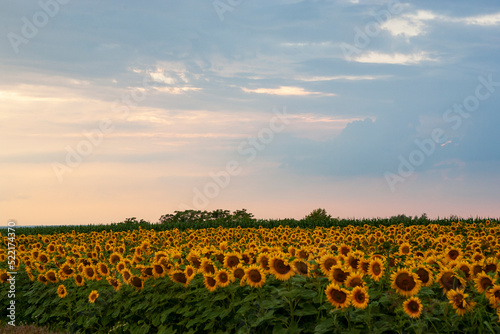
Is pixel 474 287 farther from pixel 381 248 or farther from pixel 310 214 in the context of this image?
pixel 310 214

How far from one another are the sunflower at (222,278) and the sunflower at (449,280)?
2.92 metres

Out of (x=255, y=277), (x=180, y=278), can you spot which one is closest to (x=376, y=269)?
(x=255, y=277)

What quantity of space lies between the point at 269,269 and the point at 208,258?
1771mm

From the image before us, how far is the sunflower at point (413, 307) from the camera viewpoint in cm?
584

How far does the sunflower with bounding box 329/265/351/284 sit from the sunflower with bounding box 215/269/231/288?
5.43ft

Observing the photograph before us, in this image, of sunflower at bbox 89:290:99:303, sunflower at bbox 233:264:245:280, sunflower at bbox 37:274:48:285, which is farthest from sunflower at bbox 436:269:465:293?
sunflower at bbox 37:274:48:285

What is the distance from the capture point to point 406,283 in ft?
20.4

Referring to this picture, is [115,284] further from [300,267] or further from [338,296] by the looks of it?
[338,296]

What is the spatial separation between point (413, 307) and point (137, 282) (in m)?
4.84

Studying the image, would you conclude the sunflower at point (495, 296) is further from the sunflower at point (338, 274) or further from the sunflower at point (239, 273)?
the sunflower at point (239, 273)

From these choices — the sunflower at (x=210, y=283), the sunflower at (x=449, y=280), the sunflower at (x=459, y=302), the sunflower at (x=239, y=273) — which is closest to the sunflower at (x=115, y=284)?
the sunflower at (x=210, y=283)

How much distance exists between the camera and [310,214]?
30.5m

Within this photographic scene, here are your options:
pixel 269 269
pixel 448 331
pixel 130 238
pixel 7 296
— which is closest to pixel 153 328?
pixel 269 269

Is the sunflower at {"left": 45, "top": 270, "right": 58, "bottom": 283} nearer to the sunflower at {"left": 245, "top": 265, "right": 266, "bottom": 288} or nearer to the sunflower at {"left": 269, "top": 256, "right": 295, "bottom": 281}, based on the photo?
the sunflower at {"left": 245, "top": 265, "right": 266, "bottom": 288}
